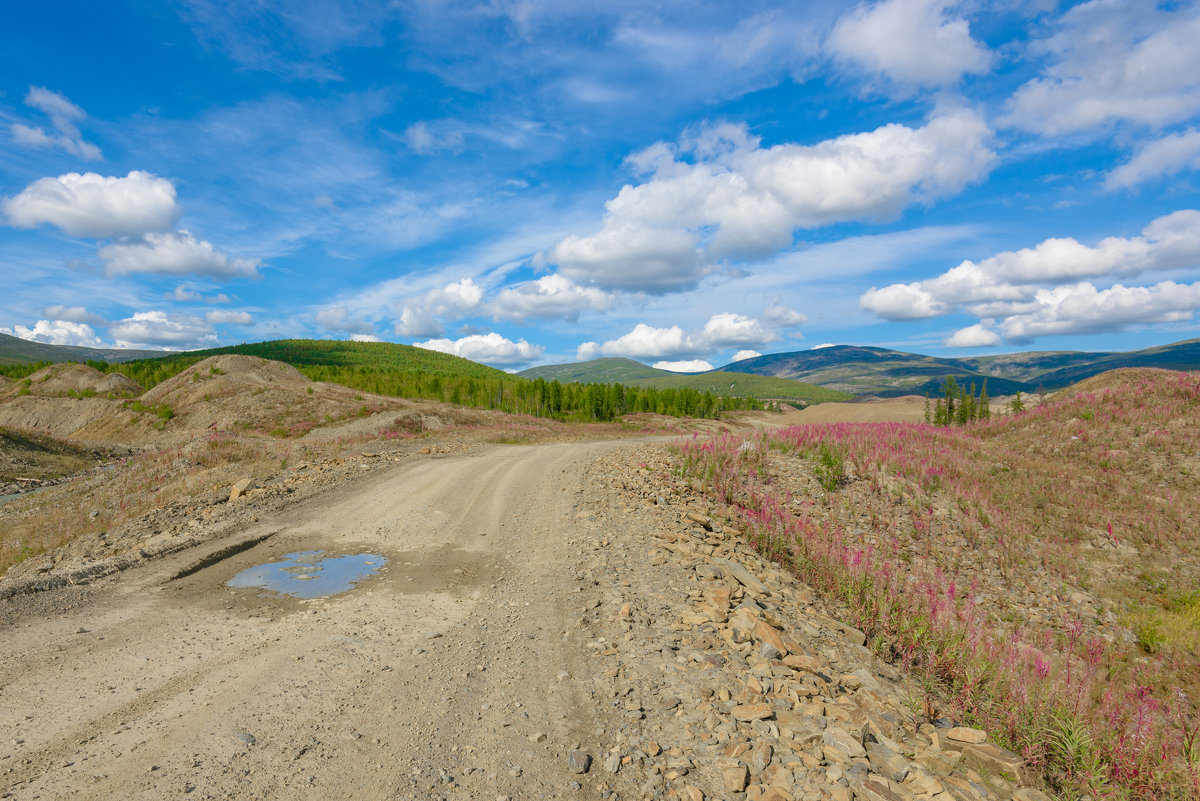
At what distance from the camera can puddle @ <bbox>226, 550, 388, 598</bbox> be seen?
920cm

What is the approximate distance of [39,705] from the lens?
17.9ft

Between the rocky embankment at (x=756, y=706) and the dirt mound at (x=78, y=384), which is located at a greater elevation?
the dirt mound at (x=78, y=384)

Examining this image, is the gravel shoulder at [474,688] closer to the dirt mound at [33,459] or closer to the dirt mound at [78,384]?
the dirt mound at [33,459]

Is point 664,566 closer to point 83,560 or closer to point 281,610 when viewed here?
point 281,610

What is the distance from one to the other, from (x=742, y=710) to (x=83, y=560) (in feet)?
45.1

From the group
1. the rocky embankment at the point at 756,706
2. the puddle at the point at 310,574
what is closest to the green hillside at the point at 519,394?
the puddle at the point at 310,574

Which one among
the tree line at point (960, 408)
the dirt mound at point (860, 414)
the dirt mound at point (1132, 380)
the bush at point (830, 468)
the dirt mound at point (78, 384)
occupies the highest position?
the dirt mound at point (78, 384)

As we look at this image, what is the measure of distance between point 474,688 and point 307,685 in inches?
78.4

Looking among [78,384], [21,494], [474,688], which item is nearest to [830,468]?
[474,688]

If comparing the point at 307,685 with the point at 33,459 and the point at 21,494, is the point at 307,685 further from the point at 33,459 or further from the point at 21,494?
the point at 33,459

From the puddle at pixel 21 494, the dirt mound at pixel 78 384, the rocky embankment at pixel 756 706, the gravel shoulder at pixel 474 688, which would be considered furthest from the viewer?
the dirt mound at pixel 78 384

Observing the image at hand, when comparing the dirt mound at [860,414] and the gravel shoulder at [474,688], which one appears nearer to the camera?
the gravel shoulder at [474,688]

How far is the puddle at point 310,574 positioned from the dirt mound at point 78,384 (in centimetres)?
8469

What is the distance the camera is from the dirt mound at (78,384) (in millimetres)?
72062
